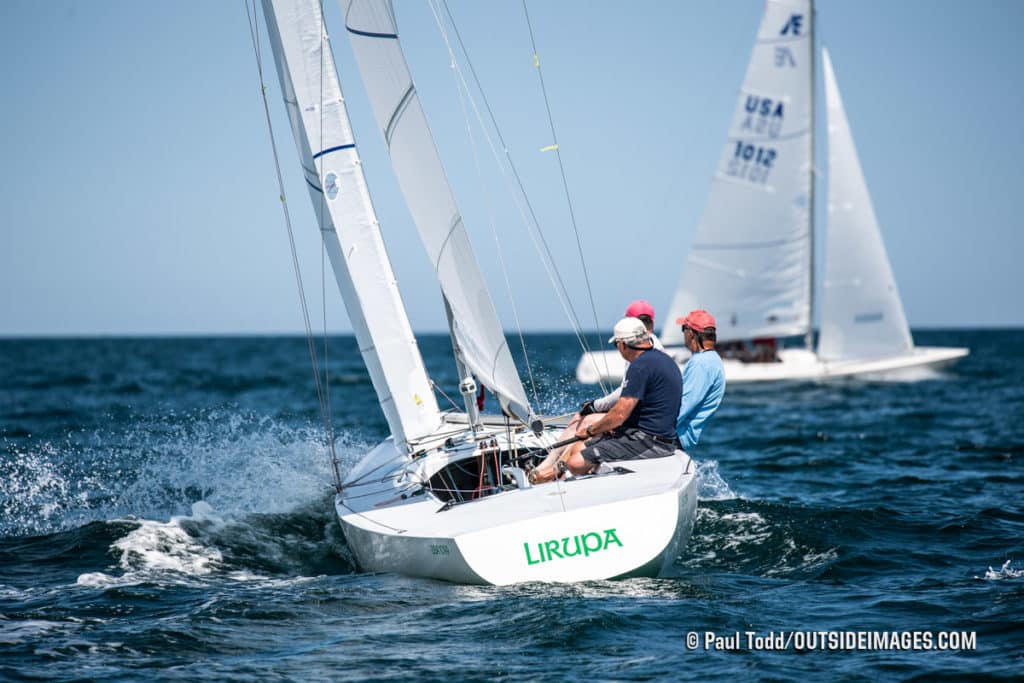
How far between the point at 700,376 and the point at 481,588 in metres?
1.98

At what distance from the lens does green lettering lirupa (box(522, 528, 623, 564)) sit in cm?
477

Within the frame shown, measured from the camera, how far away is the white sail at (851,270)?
20891 millimetres

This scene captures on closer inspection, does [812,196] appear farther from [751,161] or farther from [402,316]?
[402,316]

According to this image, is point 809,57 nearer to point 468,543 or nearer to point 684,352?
point 684,352

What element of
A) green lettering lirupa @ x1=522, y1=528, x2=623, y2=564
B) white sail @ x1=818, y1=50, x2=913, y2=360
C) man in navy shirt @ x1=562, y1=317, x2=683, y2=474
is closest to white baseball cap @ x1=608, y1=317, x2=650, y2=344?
man in navy shirt @ x1=562, y1=317, x2=683, y2=474

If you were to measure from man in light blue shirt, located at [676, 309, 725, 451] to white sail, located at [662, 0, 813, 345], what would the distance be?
15.7m

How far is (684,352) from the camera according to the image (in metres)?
21.6

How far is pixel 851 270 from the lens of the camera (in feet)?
69.1

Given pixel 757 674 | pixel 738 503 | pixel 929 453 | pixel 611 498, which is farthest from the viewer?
pixel 929 453

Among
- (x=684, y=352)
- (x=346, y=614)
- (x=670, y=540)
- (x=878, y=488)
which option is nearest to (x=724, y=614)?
(x=670, y=540)

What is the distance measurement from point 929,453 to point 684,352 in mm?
10948

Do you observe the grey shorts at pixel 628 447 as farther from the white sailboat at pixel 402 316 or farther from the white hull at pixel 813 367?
the white hull at pixel 813 367

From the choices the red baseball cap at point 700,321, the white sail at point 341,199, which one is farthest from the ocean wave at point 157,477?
the red baseball cap at point 700,321

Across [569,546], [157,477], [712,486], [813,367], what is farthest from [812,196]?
[569,546]
